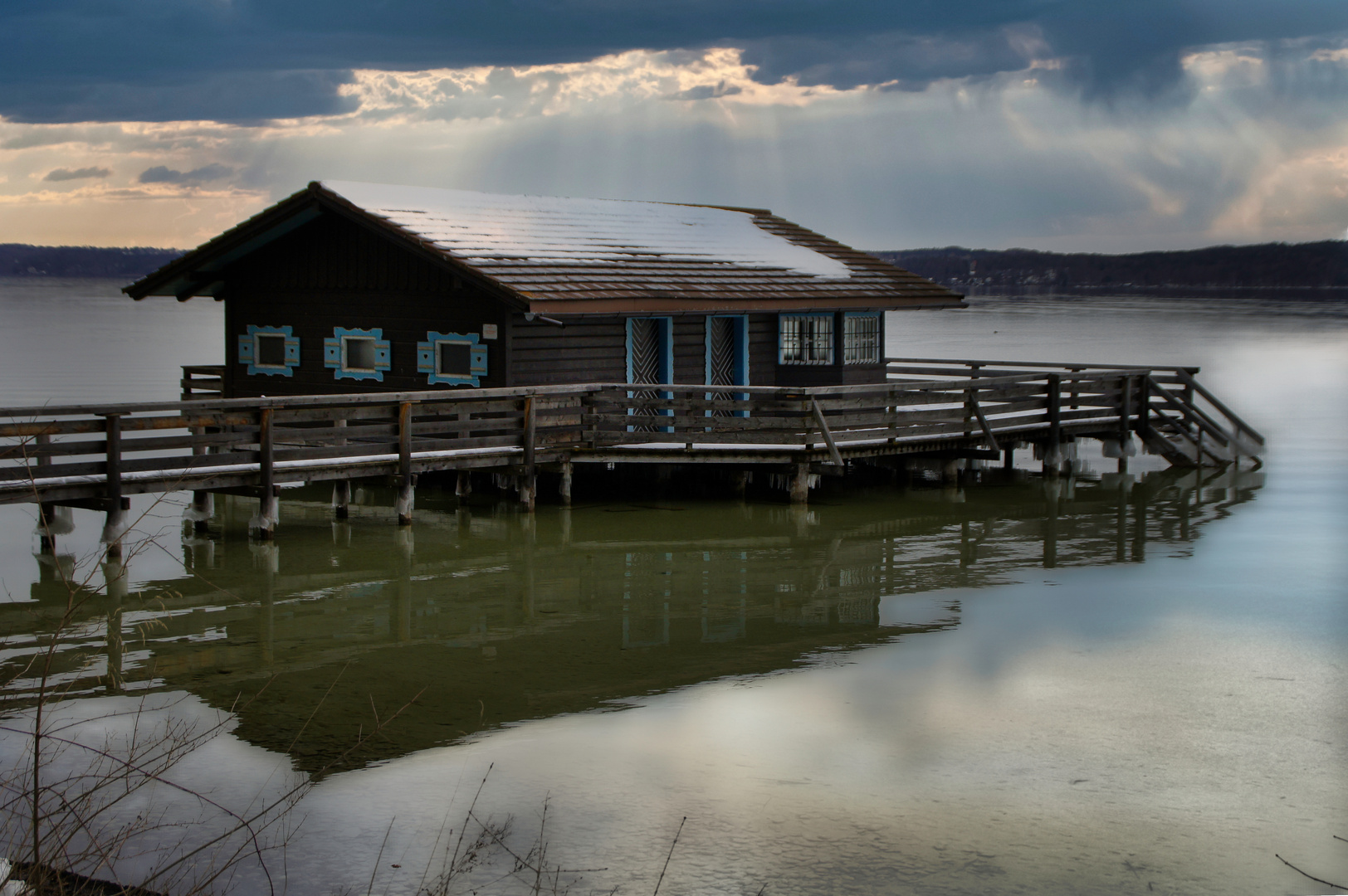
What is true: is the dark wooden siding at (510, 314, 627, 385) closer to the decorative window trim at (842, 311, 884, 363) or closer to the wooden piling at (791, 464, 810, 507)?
the wooden piling at (791, 464, 810, 507)

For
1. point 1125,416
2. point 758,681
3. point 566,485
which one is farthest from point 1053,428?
point 758,681

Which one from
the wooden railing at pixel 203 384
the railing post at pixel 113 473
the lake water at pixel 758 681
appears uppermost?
the wooden railing at pixel 203 384

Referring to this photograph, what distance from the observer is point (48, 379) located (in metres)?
49.2

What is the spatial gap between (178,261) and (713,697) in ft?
53.6

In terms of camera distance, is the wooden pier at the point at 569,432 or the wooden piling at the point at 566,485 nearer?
the wooden pier at the point at 569,432

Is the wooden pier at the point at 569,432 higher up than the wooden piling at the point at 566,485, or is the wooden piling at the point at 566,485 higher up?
the wooden pier at the point at 569,432

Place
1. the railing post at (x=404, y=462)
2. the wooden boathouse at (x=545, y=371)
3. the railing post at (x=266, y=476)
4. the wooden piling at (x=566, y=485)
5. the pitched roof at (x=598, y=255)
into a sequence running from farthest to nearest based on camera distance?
1. the pitched roof at (x=598, y=255)
2. the wooden piling at (x=566, y=485)
3. the railing post at (x=404, y=462)
4. the wooden boathouse at (x=545, y=371)
5. the railing post at (x=266, y=476)

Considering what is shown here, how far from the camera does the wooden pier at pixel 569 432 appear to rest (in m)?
15.5

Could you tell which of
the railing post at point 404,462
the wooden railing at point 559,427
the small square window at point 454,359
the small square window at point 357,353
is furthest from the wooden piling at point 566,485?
the small square window at point 357,353

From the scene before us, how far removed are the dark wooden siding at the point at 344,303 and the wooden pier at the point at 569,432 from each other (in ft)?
3.37

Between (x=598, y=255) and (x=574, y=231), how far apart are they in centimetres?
141

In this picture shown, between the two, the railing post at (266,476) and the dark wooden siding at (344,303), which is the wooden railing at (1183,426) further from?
the railing post at (266,476)

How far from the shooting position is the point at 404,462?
17.8m

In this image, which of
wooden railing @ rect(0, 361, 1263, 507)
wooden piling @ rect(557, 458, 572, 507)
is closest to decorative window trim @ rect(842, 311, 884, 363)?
wooden railing @ rect(0, 361, 1263, 507)
